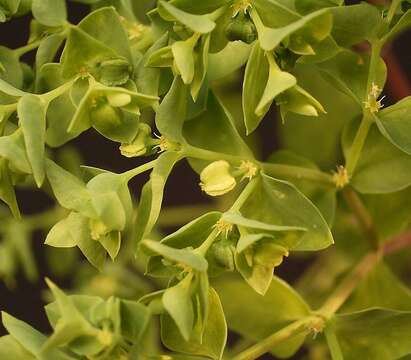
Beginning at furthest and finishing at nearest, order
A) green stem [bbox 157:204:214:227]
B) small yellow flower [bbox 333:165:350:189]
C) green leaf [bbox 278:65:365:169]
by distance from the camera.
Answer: green stem [bbox 157:204:214:227] < green leaf [bbox 278:65:365:169] < small yellow flower [bbox 333:165:350:189]

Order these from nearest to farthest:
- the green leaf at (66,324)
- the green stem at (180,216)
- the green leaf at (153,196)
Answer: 1. the green leaf at (66,324)
2. the green leaf at (153,196)
3. the green stem at (180,216)

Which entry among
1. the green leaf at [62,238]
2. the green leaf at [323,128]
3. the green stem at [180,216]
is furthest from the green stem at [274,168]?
the green stem at [180,216]

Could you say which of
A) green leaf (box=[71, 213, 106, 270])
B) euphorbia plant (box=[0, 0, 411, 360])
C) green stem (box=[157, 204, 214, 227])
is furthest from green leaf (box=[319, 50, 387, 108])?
green stem (box=[157, 204, 214, 227])

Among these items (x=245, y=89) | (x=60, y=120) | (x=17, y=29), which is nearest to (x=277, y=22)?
(x=245, y=89)

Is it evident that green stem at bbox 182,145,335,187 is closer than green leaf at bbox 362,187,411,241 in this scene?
Yes

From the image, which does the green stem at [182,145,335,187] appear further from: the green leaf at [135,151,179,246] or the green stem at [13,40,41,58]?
the green stem at [13,40,41,58]

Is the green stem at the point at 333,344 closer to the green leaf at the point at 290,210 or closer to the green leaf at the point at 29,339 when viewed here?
the green leaf at the point at 290,210

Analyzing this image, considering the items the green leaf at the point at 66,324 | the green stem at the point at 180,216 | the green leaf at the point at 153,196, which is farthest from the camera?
the green stem at the point at 180,216

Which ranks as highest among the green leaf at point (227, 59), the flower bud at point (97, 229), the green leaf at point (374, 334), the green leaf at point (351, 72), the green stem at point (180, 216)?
the green leaf at point (227, 59)
